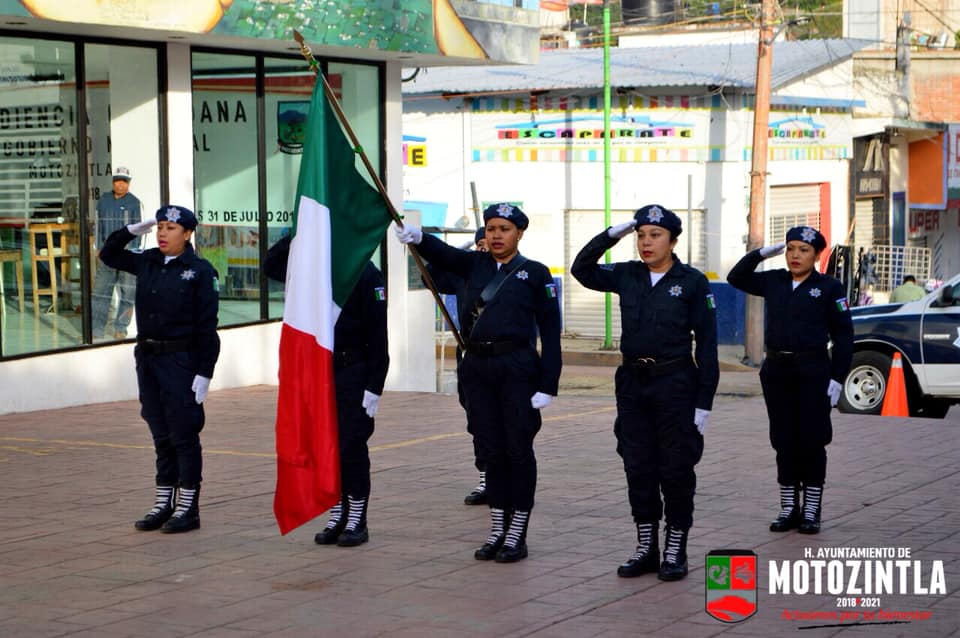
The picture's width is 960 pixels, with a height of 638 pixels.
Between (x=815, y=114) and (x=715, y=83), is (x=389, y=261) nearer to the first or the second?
(x=715, y=83)

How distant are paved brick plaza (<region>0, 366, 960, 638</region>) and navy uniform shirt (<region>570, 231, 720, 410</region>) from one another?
3.72ft

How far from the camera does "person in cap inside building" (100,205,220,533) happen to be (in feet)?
28.8

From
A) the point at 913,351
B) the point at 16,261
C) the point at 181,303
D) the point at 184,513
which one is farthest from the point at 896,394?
the point at 181,303

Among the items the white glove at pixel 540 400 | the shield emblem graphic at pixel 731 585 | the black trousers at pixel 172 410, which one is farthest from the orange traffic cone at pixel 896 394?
the black trousers at pixel 172 410

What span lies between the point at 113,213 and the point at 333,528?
310 inches

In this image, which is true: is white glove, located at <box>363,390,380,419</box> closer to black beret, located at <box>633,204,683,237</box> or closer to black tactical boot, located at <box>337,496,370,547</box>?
black tactical boot, located at <box>337,496,370,547</box>

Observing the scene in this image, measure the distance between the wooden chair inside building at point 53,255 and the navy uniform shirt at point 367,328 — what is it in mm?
7124

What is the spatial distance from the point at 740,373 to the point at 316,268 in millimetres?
17427

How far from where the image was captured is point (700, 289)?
309 inches

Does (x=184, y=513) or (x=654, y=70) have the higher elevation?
(x=654, y=70)

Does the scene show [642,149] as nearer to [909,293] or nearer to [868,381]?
[909,293]

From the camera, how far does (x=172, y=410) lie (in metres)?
8.77

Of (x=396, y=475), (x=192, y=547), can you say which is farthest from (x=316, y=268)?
(x=396, y=475)

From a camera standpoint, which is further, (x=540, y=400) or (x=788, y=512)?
(x=788, y=512)
